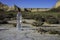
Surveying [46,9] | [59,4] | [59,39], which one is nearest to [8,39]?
[59,39]

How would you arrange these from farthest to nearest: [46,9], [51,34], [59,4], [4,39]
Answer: [59,4] → [46,9] → [51,34] → [4,39]

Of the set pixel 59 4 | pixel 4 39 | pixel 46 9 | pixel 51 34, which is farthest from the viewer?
pixel 59 4

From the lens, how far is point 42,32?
19.4 metres

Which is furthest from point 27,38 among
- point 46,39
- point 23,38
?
point 46,39

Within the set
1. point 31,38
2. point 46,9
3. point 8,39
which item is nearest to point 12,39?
point 8,39

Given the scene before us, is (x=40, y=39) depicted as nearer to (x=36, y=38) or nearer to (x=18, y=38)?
(x=36, y=38)

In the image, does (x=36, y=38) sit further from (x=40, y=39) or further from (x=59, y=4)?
(x=59, y=4)

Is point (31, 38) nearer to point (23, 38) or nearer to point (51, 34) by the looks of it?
point (23, 38)

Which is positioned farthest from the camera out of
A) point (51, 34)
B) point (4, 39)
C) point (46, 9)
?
point (46, 9)

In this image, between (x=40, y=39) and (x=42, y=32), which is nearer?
(x=40, y=39)

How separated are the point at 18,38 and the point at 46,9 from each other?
64.2 m

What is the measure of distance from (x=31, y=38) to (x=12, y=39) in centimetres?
152

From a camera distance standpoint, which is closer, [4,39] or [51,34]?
[4,39]

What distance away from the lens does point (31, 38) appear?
53.5 ft
